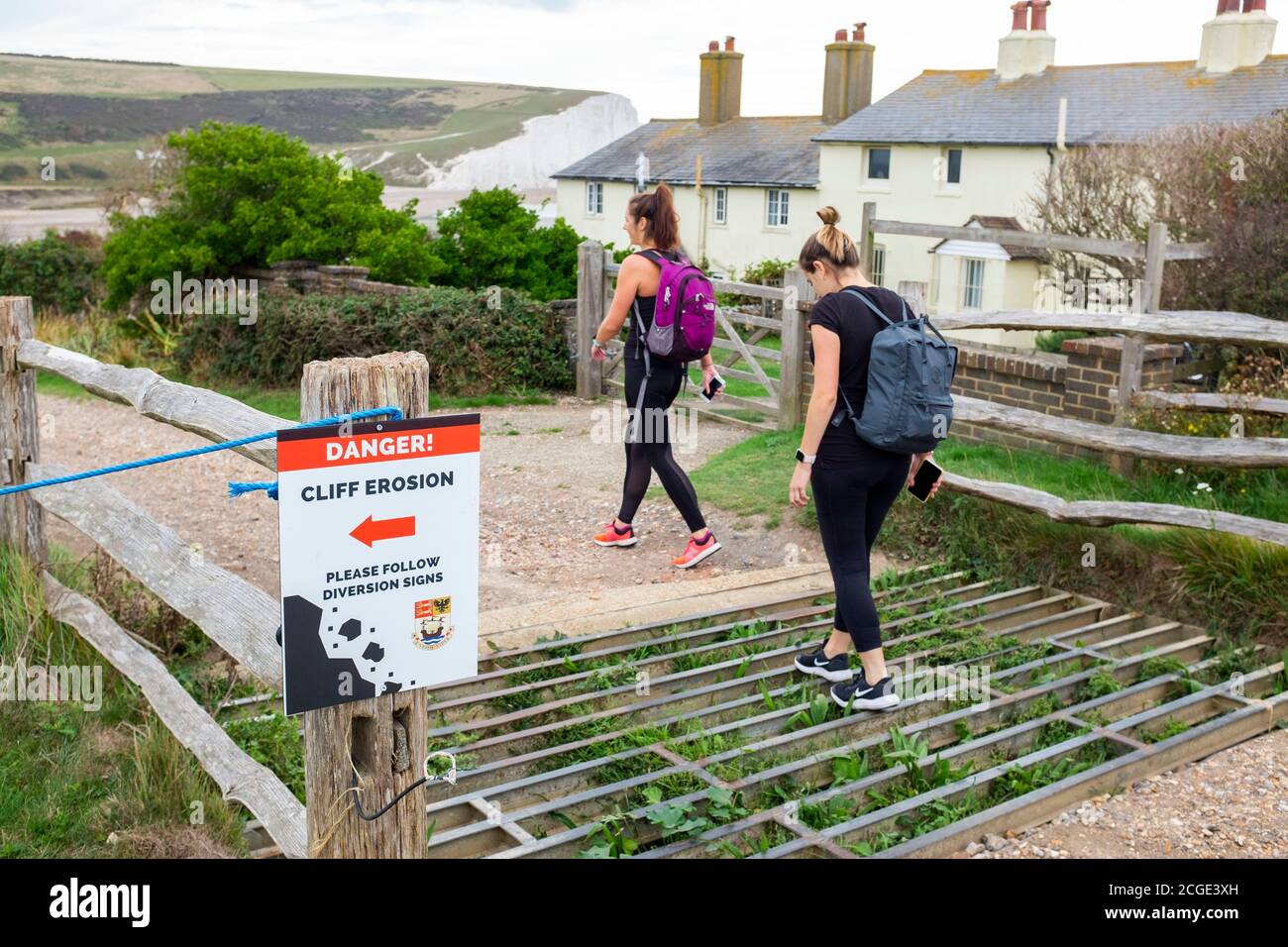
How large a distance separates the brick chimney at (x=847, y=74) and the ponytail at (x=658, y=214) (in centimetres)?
2981

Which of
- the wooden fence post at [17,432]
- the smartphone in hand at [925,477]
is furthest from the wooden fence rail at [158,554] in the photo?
the smartphone in hand at [925,477]

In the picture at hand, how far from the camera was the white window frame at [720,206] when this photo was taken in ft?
122

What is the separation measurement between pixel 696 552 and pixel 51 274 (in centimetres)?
1497

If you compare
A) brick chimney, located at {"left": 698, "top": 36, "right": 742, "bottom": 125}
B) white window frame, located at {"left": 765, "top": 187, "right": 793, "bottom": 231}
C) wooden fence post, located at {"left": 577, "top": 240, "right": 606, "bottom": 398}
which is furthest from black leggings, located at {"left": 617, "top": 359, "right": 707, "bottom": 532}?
brick chimney, located at {"left": 698, "top": 36, "right": 742, "bottom": 125}

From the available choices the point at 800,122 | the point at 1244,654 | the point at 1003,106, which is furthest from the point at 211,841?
the point at 800,122

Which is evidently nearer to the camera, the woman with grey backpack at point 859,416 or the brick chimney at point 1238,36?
the woman with grey backpack at point 859,416

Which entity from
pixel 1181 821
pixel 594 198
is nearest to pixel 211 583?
pixel 1181 821

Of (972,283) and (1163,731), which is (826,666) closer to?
(1163,731)

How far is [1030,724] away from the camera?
17.1 feet

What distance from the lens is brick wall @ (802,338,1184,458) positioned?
891 cm

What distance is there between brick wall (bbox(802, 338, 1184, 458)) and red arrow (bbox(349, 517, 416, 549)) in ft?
20.5

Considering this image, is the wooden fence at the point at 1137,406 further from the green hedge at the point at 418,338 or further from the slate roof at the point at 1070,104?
the slate roof at the point at 1070,104

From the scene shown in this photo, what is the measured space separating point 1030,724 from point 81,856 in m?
3.56

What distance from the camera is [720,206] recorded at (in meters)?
37.5
